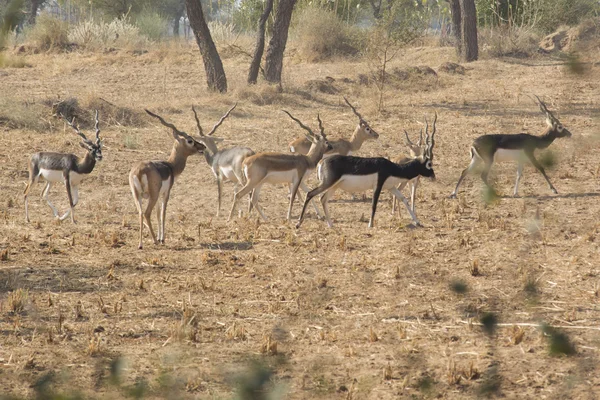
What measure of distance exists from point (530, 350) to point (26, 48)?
2353cm

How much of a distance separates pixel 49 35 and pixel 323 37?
8.56 metres

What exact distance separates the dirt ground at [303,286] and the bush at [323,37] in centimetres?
1022

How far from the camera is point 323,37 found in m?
24.4

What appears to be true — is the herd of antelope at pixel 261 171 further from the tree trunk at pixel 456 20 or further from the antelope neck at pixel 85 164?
the tree trunk at pixel 456 20

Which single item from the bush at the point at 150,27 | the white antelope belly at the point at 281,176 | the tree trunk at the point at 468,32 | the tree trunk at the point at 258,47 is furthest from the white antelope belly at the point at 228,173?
the bush at the point at 150,27

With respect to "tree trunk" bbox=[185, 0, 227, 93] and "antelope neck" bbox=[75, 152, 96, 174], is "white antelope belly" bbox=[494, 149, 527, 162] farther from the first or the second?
"tree trunk" bbox=[185, 0, 227, 93]

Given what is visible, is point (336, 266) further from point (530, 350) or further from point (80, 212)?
point (80, 212)

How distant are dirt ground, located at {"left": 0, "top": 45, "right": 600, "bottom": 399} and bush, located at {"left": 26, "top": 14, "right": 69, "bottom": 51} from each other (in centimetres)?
1270

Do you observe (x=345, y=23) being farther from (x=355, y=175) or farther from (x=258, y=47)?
(x=355, y=175)

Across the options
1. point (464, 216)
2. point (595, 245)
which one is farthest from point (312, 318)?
point (464, 216)

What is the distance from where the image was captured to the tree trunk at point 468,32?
73.8ft

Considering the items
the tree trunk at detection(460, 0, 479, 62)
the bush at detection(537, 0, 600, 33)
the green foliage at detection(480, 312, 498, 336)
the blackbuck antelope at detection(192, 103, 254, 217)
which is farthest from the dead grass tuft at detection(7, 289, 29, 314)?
the tree trunk at detection(460, 0, 479, 62)

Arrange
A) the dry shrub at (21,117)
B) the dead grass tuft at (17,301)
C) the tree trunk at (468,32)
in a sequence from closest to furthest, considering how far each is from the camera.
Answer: the dead grass tuft at (17,301), the dry shrub at (21,117), the tree trunk at (468,32)

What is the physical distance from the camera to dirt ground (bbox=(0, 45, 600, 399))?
453cm
